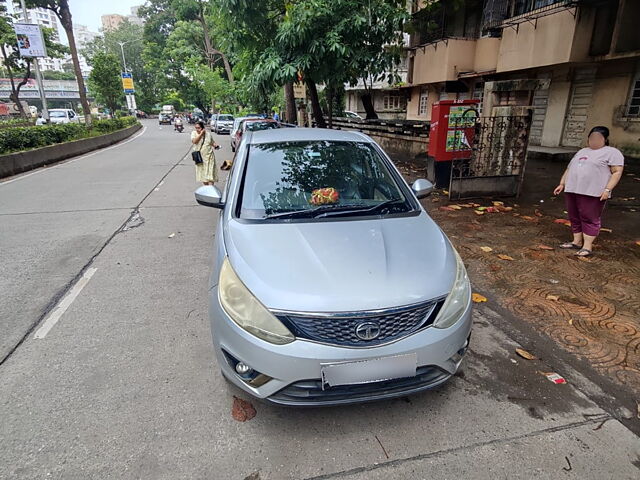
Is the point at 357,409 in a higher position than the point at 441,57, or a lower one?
lower

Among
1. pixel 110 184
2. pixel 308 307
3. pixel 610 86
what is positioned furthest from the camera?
pixel 610 86

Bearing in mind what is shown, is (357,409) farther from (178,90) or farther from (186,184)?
(178,90)

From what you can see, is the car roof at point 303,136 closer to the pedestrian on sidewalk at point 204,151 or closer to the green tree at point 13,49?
→ the pedestrian on sidewalk at point 204,151

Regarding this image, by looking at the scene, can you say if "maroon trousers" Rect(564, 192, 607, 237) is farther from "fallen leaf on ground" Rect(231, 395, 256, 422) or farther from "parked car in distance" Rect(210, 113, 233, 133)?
"parked car in distance" Rect(210, 113, 233, 133)

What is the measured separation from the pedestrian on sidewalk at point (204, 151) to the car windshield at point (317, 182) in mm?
4202

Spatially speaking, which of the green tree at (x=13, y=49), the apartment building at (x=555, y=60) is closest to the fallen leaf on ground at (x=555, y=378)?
the apartment building at (x=555, y=60)

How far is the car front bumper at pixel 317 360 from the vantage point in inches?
78.6

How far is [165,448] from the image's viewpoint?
2176 millimetres

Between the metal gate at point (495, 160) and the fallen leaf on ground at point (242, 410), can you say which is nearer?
the fallen leaf on ground at point (242, 410)

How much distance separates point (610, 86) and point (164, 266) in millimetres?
13308

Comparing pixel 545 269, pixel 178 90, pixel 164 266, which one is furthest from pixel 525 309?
pixel 178 90

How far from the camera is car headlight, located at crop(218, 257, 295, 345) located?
2027 millimetres

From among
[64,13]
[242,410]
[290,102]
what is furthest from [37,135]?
[242,410]

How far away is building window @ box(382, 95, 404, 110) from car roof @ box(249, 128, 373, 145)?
23.3 m
